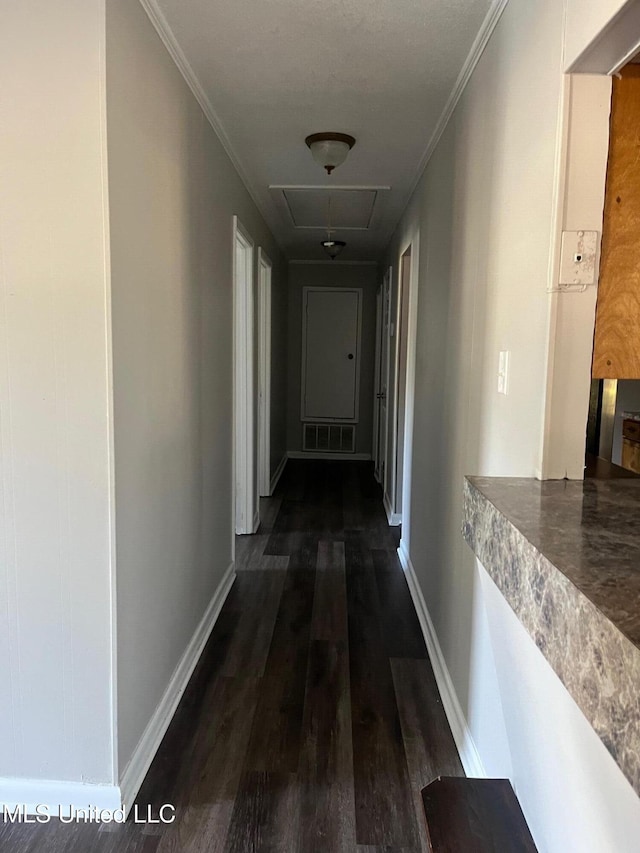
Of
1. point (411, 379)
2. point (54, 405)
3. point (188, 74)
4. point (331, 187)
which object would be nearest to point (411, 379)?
point (411, 379)

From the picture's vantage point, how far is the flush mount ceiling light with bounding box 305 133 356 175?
2.80 metres

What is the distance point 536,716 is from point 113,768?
4.07ft

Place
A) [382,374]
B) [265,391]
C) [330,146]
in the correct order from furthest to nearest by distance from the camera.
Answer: [382,374]
[265,391]
[330,146]

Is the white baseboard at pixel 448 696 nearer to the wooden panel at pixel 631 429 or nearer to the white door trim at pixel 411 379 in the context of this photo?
the white door trim at pixel 411 379

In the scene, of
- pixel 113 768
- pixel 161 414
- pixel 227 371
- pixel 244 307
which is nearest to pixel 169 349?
pixel 161 414

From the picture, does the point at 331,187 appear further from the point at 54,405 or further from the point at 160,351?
the point at 54,405

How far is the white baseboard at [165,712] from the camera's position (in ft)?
5.71

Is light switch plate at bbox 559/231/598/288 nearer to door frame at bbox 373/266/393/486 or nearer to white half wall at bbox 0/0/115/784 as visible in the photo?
white half wall at bbox 0/0/115/784

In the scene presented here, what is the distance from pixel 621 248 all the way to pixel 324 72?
1.43 meters

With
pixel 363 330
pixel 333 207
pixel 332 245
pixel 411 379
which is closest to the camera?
pixel 411 379

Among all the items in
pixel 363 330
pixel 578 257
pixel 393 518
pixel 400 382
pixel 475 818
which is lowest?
pixel 393 518

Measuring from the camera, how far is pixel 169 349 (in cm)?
206

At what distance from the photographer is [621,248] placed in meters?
1.30

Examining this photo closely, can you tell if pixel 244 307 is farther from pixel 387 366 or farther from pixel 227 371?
pixel 387 366
